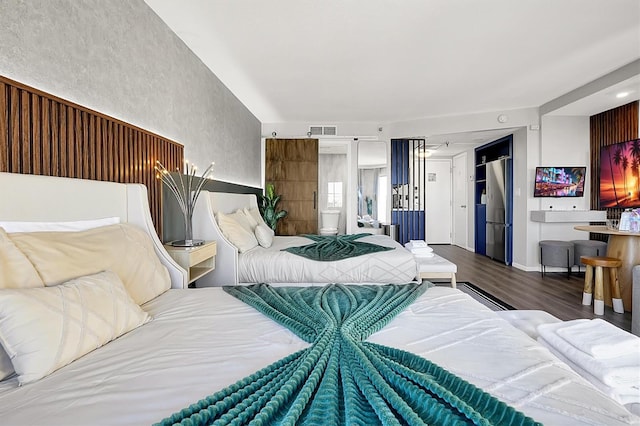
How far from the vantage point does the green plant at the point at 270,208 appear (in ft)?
18.9

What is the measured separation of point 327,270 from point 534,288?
9.64 ft

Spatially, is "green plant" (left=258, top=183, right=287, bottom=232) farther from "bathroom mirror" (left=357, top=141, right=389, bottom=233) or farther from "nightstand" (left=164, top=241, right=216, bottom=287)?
"nightstand" (left=164, top=241, right=216, bottom=287)

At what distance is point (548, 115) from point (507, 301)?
320cm

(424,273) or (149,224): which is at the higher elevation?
(149,224)

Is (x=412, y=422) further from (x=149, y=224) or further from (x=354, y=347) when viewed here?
(x=149, y=224)

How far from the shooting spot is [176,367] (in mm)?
1003

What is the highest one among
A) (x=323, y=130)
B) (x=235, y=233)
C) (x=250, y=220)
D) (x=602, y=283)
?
(x=323, y=130)

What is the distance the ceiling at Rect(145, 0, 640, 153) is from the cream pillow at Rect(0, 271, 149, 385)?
90.2 inches

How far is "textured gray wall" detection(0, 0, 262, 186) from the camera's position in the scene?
1519mm

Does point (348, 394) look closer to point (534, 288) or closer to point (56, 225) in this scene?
point (56, 225)

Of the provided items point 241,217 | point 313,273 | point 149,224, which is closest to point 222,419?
point 149,224

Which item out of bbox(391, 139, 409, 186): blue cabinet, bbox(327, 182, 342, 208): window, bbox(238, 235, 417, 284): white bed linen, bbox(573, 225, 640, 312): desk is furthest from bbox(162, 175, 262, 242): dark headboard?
bbox(327, 182, 342, 208): window

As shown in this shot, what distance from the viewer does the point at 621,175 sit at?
4.02 meters

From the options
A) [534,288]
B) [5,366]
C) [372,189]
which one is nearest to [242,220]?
[5,366]
